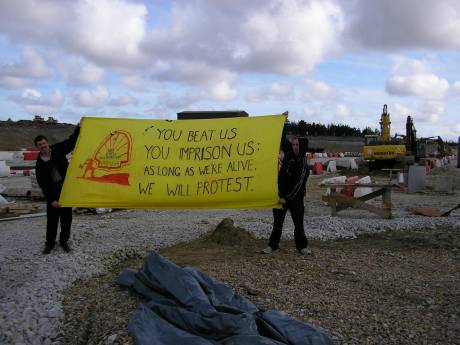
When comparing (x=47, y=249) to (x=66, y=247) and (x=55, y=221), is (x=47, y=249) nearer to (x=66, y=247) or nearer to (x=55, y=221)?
(x=66, y=247)

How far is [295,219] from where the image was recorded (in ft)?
22.6

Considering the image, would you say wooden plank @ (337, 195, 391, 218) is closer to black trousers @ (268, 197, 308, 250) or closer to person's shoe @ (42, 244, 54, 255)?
black trousers @ (268, 197, 308, 250)

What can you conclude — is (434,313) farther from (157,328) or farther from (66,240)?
(66,240)

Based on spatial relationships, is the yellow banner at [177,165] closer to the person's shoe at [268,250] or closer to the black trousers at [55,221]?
the black trousers at [55,221]

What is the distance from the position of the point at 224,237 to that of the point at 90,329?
387cm

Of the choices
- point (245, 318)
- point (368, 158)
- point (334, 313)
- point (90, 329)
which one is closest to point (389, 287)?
point (334, 313)

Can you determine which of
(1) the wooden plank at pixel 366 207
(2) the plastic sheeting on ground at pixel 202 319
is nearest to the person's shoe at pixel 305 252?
(2) the plastic sheeting on ground at pixel 202 319

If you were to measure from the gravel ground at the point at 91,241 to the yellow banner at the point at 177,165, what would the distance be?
92cm

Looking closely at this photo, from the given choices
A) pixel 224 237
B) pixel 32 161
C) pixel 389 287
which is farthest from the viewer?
pixel 32 161

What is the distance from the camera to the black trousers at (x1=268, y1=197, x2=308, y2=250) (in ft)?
22.3

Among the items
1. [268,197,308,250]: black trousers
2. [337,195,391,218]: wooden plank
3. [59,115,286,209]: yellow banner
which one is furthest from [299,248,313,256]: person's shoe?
[337,195,391,218]: wooden plank

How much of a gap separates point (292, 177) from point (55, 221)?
337 centimetres

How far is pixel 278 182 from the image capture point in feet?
22.4

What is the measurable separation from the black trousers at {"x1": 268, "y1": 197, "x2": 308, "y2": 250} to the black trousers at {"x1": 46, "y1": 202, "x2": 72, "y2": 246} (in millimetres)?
2985
